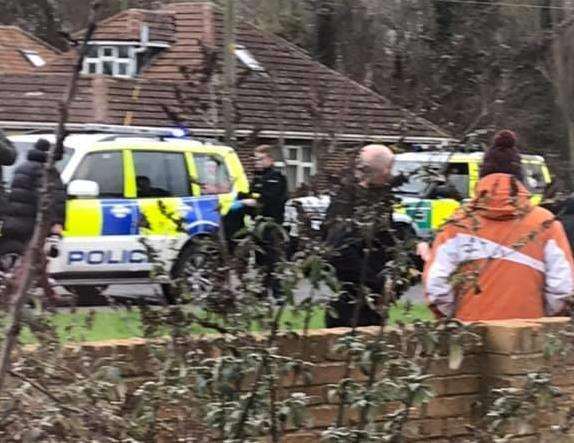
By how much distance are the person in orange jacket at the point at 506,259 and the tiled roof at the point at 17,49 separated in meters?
38.8

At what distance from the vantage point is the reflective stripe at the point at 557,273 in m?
5.83

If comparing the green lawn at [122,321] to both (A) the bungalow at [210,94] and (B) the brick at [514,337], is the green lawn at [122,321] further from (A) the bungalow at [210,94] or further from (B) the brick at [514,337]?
(B) the brick at [514,337]

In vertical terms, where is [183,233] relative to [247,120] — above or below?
below

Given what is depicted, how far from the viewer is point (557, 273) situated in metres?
5.85

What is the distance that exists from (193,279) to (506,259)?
198 cm

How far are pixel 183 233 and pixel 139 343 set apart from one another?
385 mm

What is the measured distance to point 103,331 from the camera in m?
6.27

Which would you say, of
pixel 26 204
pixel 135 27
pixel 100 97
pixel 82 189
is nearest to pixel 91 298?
pixel 26 204

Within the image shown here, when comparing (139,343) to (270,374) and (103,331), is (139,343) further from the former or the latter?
(103,331)

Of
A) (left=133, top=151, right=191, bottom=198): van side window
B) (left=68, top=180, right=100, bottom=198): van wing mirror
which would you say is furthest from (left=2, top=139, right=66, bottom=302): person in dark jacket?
(left=133, top=151, right=191, bottom=198): van side window

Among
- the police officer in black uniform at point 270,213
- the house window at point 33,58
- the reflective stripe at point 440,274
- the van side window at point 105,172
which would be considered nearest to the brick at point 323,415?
the police officer in black uniform at point 270,213

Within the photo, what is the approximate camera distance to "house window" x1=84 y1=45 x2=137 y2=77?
3716cm

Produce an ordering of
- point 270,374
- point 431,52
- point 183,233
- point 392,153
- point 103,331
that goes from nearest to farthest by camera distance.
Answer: point 270,374 → point 183,233 → point 392,153 → point 103,331 → point 431,52

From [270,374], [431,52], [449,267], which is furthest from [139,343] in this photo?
[431,52]
